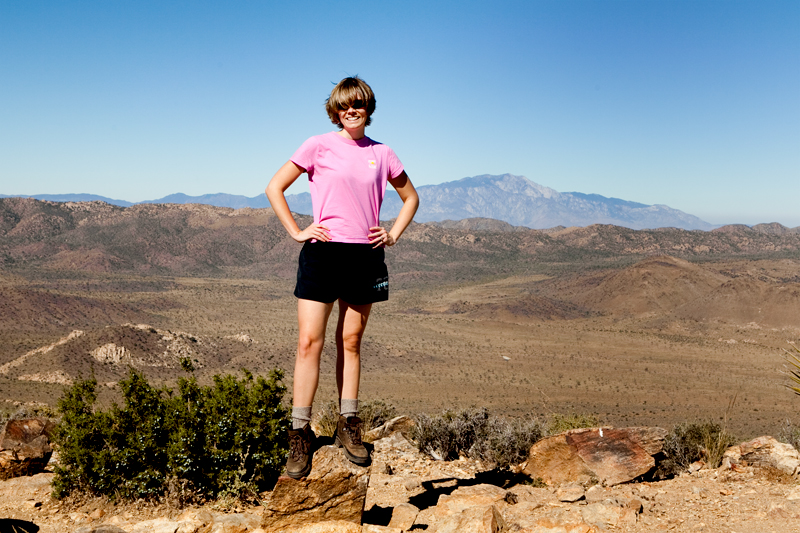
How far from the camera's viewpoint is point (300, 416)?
3584mm

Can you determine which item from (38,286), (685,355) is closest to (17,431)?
(685,355)

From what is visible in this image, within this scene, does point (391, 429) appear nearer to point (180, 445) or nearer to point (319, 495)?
point (180, 445)

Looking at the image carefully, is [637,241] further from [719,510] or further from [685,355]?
[719,510]

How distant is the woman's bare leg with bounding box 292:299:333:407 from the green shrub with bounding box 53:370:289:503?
1123 mm

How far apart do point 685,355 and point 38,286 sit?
47.3 m

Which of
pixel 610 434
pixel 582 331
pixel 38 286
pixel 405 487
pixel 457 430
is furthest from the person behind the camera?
pixel 38 286

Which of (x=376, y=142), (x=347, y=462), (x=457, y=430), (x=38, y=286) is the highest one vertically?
(x=376, y=142)

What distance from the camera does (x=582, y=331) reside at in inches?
1486

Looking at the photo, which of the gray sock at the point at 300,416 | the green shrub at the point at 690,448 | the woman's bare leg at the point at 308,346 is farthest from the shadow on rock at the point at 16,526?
the green shrub at the point at 690,448

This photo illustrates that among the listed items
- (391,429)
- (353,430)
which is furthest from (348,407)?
(391,429)

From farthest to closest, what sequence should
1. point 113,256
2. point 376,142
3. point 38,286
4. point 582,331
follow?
point 113,256
point 38,286
point 582,331
point 376,142

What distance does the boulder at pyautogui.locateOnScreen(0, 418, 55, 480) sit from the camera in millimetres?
5312

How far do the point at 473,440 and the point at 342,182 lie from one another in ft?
15.6

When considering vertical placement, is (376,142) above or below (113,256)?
above
